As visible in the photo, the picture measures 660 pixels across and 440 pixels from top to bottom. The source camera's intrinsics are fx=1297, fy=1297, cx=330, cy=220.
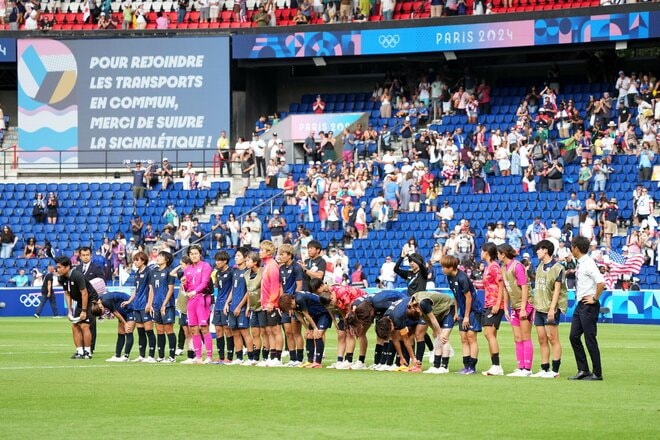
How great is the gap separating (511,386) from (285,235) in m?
24.6

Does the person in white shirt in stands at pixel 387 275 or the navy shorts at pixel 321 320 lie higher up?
the person in white shirt in stands at pixel 387 275

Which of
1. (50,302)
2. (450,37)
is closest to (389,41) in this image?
(450,37)

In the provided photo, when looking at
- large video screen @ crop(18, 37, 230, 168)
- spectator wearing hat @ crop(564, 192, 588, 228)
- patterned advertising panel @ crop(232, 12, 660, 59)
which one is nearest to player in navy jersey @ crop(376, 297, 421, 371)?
spectator wearing hat @ crop(564, 192, 588, 228)

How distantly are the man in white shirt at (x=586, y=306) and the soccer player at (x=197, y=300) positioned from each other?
628cm

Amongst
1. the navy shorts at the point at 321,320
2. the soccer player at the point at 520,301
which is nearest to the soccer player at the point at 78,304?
the navy shorts at the point at 321,320

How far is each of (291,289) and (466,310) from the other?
3248 mm

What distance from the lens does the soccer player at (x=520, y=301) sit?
17.8 meters

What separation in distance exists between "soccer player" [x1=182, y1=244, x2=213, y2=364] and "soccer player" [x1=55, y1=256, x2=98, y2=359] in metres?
1.94

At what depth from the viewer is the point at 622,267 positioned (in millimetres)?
34969

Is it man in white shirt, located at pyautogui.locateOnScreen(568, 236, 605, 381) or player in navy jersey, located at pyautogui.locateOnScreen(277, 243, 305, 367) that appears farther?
player in navy jersey, located at pyautogui.locateOnScreen(277, 243, 305, 367)

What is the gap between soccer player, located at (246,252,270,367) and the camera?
20.1 metres

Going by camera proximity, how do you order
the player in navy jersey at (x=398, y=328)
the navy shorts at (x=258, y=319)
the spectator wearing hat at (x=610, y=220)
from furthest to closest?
1. the spectator wearing hat at (x=610, y=220)
2. the navy shorts at (x=258, y=319)
3. the player in navy jersey at (x=398, y=328)

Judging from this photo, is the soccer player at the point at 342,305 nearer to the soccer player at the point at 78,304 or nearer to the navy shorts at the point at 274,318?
the navy shorts at the point at 274,318

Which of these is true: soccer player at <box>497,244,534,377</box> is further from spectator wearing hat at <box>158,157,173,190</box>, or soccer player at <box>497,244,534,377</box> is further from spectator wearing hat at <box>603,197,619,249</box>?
spectator wearing hat at <box>158,157,173,190</box>
